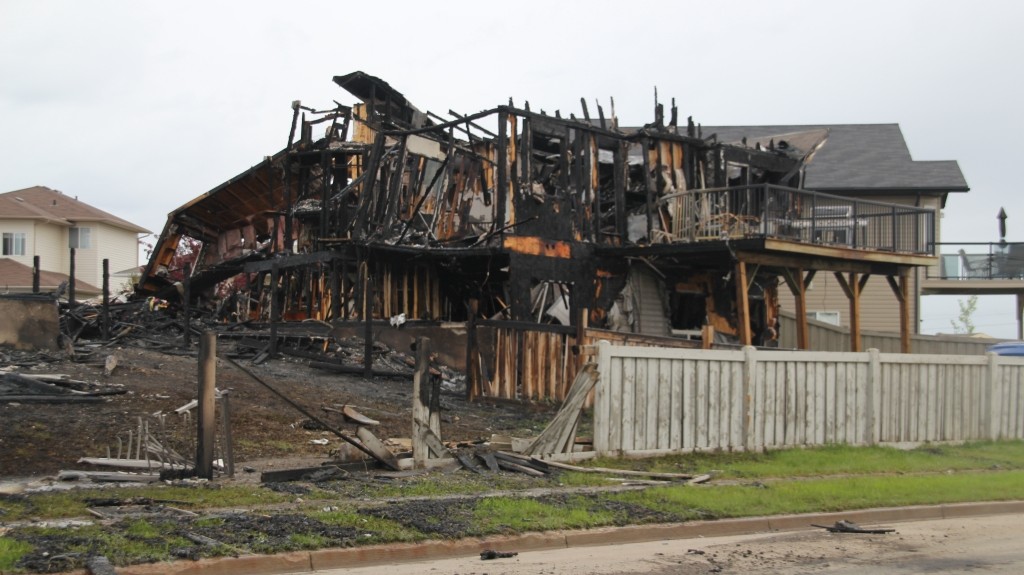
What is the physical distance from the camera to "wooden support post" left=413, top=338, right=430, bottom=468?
1231 centimetres

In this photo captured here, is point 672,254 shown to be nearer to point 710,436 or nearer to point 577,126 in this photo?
point 577,126

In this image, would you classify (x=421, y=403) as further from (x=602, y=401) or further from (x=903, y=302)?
(x=903, y=302)

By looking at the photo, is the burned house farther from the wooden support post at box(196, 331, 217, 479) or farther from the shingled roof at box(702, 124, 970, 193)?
the wooden support post at box(196, 331, 217, 479)

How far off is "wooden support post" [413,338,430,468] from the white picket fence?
2739 mm

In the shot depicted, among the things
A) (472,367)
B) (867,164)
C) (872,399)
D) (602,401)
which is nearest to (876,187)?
(867,164)

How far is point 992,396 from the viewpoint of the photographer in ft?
62.7

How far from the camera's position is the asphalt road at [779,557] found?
8.42 metres

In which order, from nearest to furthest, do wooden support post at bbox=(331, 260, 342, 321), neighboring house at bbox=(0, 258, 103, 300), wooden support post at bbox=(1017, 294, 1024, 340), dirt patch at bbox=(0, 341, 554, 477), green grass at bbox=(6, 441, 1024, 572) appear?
green grass at bbox=(6, 441, 1024, 572) → dirt patch at bbox=(0, 341, 554, 477) → wooden support post at bbox=(331, 260, 342, 321) → wooden support post at bbox=(1017, 294, 1024, 340) → neighboring house at bbox=(0, 258, 103, 300)

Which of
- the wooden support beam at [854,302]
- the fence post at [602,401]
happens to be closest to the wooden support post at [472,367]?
the fence post at [602,401]

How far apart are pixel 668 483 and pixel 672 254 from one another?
44.5ft

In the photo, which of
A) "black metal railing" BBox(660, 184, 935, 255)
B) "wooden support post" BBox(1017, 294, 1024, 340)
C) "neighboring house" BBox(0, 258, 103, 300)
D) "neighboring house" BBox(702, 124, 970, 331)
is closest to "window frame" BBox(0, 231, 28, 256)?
"neighboring house" BBox(0, 258, 103, 300)

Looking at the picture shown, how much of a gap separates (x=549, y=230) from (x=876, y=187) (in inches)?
647

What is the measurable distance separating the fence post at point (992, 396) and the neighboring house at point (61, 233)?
42.1m

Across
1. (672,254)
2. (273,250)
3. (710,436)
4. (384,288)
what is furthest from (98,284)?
(710,436)
